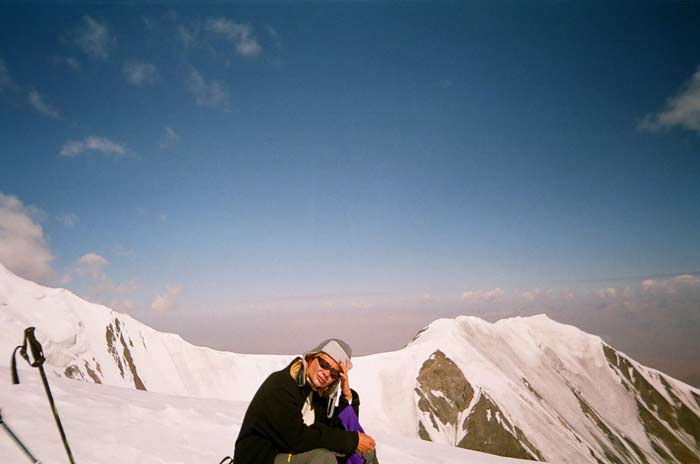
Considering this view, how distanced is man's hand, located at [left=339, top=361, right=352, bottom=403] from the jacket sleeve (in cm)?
72

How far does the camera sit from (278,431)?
179 inches

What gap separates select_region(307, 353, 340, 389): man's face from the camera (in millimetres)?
5031

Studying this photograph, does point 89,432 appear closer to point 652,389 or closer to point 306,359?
point 306,359

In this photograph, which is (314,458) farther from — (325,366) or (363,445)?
(325,366)

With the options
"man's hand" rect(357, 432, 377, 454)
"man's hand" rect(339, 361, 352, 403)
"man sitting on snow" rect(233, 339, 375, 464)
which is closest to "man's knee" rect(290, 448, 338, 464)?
"man sitting on snow" rect(233, 339, 375, 464)

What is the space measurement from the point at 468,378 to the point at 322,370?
129582 millimetres

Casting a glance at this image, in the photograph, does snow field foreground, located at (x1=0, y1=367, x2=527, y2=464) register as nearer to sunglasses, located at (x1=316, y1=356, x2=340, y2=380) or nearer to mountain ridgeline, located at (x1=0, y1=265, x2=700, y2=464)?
sunglasses, located at (x1=316, y1=356, x2=340, y2=380)

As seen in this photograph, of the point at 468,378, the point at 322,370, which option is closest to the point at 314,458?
the point at 322,370

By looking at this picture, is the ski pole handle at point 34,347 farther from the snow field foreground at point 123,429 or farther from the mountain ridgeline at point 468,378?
the mountain ridgeline at point 468,378

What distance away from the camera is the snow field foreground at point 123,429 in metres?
5.80

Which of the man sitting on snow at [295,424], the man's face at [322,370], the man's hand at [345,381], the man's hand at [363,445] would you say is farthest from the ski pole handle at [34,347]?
the man's hand at [363,445]

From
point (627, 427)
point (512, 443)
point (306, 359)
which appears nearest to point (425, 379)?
point (512, 443)

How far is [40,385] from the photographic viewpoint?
25.5 ft

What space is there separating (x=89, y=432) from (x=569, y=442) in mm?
137273
